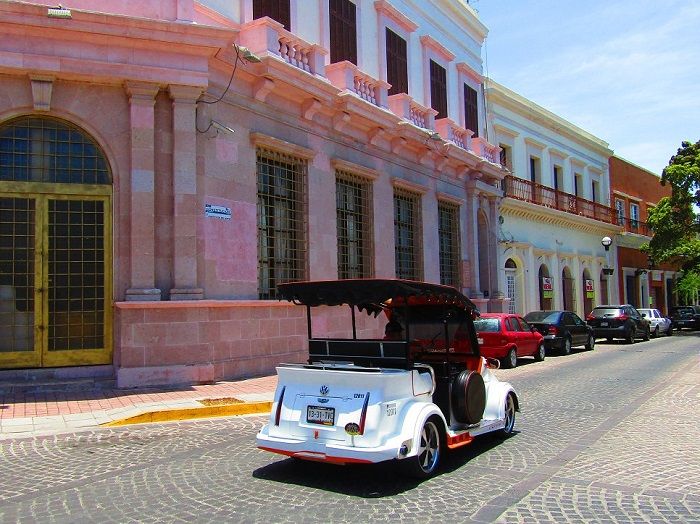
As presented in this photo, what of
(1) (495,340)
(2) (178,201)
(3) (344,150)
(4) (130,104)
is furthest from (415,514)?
(3) (344,150)

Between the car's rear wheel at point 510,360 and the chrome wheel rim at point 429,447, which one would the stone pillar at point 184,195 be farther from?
the car's rear wheel at point 510,360

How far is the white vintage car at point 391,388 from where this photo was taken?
5766mm

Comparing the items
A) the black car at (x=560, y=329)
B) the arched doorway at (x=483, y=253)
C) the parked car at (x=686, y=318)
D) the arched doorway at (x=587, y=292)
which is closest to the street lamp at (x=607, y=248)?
the arched doorway at (x=587, y=292)

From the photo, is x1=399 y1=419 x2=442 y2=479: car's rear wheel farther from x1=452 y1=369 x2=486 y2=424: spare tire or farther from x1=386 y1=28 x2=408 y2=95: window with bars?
x1=386 y1=28 x2=408 y2=95: window with bars

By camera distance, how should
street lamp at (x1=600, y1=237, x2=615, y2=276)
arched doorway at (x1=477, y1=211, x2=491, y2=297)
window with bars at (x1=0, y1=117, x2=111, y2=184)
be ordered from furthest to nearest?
street lamp at (x1=600, y1=237, x2=615, y2=276), arched doorway at (x1=477, y1=211, x2=491, y2=297), window with bars at (x1=0, y1=117, x2=111, y2=184)

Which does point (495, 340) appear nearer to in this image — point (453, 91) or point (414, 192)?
point (414, 192)

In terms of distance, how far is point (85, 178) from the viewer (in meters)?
12.0

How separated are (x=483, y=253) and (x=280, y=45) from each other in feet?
43.6

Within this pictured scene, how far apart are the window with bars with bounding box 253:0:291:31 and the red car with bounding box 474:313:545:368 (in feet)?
29.3

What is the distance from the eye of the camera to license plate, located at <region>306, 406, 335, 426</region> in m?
5.91

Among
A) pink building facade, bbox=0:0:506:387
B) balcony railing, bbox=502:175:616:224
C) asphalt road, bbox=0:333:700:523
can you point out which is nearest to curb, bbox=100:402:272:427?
asphalt road, bbox=0:333:700:523

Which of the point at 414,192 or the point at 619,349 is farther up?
the point at 414,192

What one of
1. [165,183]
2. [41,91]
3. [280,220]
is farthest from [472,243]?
[41,91]

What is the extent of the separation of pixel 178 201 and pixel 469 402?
7587mm
